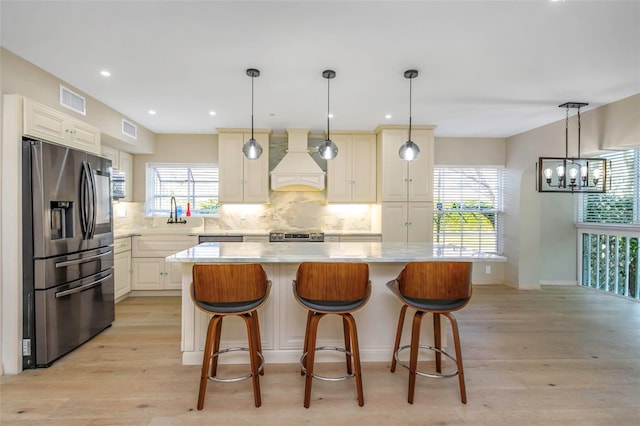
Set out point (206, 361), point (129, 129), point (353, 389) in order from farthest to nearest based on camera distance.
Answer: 1. point (129, 129)
2. point (353, 389)
3. point (206, 361)

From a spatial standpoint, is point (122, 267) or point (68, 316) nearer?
point (68, 316)

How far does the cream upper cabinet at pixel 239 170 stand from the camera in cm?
477

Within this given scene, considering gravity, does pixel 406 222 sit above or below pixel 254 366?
above

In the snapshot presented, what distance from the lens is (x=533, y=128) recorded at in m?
4.64

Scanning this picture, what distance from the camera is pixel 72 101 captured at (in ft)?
10.0

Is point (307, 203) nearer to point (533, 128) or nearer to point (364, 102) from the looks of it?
point (364, 102)

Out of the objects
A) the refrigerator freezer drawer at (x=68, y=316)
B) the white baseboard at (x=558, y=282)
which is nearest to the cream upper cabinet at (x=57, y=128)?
the refrigerator freezer drawer at (x=68, y=316)

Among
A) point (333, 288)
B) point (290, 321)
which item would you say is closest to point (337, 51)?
point (333, 288)

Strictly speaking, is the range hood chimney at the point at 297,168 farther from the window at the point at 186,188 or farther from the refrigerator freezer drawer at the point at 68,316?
the refrigerator freezer drawer at the point at 68,316

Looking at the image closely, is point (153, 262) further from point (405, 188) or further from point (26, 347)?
point (405, 188)

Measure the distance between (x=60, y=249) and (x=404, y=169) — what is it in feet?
13.4

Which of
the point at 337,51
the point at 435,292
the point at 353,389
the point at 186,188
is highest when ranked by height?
the point at 337,51

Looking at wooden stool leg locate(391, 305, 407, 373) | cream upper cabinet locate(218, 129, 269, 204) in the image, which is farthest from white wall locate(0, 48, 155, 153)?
wooden stool leg locate(391, 305, 407, 373)

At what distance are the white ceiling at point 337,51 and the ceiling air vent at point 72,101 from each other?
10 cm
